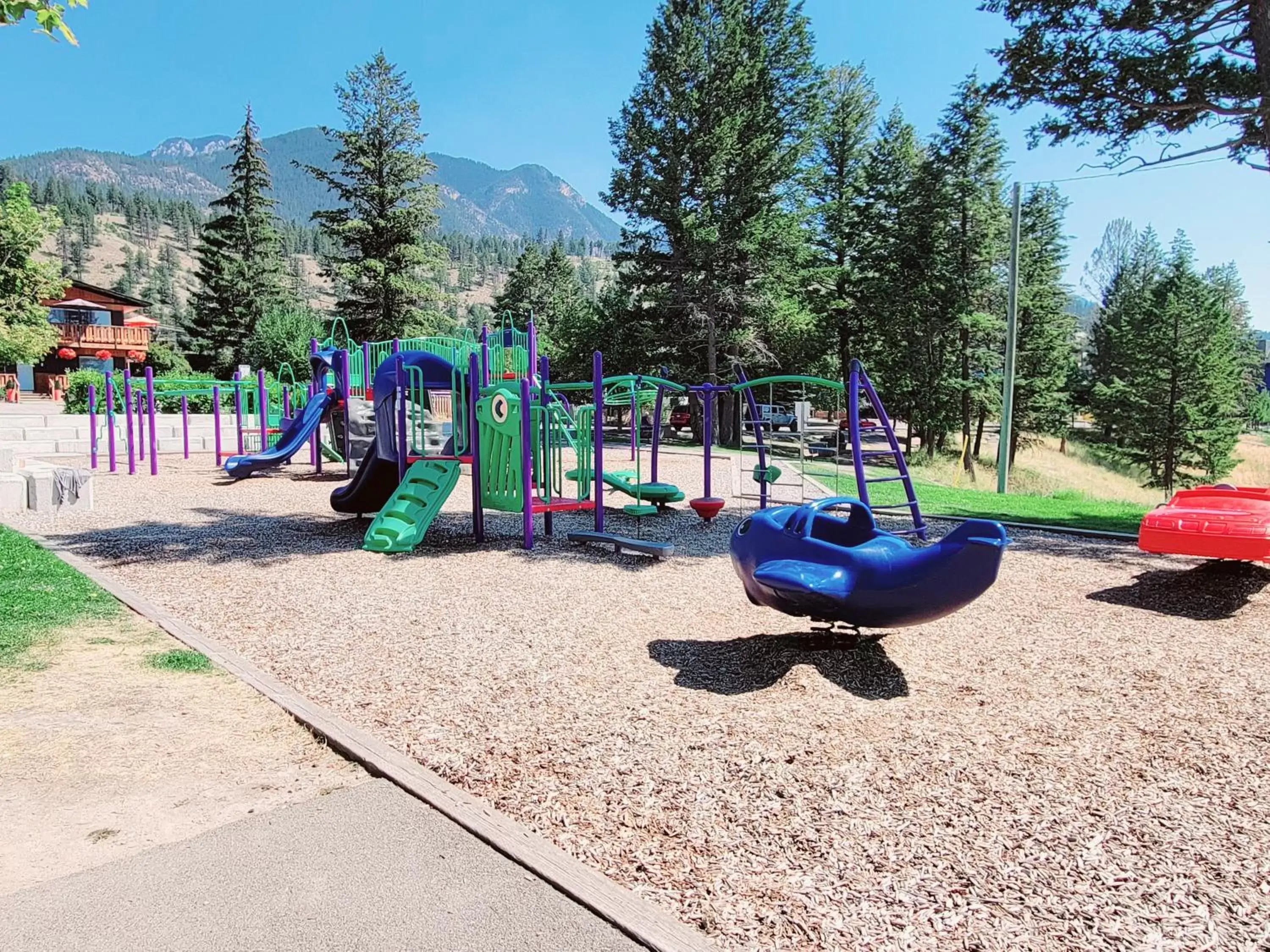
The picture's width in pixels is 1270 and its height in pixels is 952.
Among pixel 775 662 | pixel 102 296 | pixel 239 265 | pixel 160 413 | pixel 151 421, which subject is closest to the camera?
pixel 775 662

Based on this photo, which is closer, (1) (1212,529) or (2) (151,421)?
(1) (1212,529)

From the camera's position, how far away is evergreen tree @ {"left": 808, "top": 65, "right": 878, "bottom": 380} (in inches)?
1345

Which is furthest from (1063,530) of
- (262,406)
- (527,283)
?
(527,283)

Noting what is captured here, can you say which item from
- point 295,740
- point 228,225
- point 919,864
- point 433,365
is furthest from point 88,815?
point 228,225

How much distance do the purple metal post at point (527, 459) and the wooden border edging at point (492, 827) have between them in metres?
4.33

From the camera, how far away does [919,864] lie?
2.79 m

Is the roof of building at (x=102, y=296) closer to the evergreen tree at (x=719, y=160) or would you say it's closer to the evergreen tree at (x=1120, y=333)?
the evergreen tree at (x=719, y=160)

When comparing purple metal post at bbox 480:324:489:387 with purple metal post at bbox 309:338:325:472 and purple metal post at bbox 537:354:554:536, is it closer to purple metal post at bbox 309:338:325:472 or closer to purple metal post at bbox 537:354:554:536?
purple metal post at bbox 537:354:554:536

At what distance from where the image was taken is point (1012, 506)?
1410 centimetres

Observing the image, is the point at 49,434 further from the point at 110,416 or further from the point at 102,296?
the point at 102,296

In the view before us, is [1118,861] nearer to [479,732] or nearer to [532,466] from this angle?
[479,732]

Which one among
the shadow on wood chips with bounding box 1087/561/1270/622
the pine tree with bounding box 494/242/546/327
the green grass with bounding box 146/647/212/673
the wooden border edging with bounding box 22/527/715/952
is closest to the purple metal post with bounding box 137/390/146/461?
the green grass with bounding box 146/647/212/673

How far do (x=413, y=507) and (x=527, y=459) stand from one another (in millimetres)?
1436

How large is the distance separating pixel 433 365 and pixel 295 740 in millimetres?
6656
